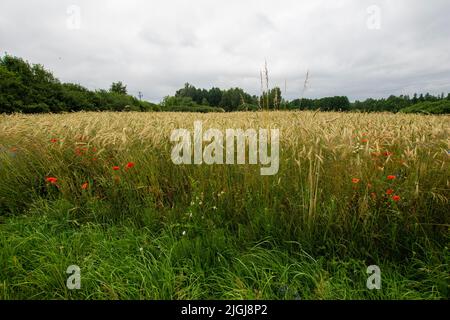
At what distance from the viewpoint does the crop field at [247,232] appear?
1600 millimetres

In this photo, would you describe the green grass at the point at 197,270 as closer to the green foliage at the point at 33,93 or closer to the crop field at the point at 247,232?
the crop field at the point at 247,232

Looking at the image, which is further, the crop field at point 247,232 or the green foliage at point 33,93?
the green foliage at point 33,93

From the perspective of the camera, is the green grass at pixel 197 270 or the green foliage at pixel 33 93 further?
the green foliage at pixel 33 93

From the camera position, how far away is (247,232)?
1.99 meters

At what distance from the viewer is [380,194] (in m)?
1.98

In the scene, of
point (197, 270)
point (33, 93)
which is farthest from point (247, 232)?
point (33, 93)

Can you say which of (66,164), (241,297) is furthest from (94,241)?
(66,164)

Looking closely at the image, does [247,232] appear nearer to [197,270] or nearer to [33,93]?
[197,270]

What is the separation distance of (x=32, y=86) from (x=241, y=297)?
23.0 m

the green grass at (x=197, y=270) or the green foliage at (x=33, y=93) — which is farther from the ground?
the green foliage at (x=33, y=93)

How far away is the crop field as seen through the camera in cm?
160

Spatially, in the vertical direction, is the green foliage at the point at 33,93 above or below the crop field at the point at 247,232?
above

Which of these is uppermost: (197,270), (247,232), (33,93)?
(33,93)

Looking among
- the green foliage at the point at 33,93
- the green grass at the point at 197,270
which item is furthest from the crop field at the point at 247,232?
the green foliage at the point at 33,93
